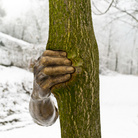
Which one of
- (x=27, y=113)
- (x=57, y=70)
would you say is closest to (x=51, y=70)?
(x=57, y=70)

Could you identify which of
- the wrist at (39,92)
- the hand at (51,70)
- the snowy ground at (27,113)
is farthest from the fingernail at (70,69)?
the snowy ground at (27,113)

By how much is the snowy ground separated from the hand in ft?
11.6

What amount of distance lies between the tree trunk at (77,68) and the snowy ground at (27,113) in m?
3.40

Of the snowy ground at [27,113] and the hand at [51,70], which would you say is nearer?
the hand at [51,70]

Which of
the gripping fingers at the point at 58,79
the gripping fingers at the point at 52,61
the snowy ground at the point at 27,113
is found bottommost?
the snowy ground at the point at 27,113

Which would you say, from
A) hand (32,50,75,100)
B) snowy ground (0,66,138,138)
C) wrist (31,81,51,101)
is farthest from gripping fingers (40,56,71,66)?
snowy ground (0,66,138,138)

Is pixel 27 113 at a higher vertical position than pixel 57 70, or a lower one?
lower

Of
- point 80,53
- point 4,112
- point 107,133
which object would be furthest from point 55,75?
point 4,112

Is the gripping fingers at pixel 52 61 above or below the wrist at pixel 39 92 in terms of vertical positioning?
above

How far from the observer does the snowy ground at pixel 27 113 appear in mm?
4270

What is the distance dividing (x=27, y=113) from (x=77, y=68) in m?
4.91

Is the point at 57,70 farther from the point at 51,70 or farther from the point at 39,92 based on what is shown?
the point at 39,92

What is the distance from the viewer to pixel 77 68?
876 mm

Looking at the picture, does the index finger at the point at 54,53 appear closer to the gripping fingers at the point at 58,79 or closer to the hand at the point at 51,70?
the hand at the point at 51,70
